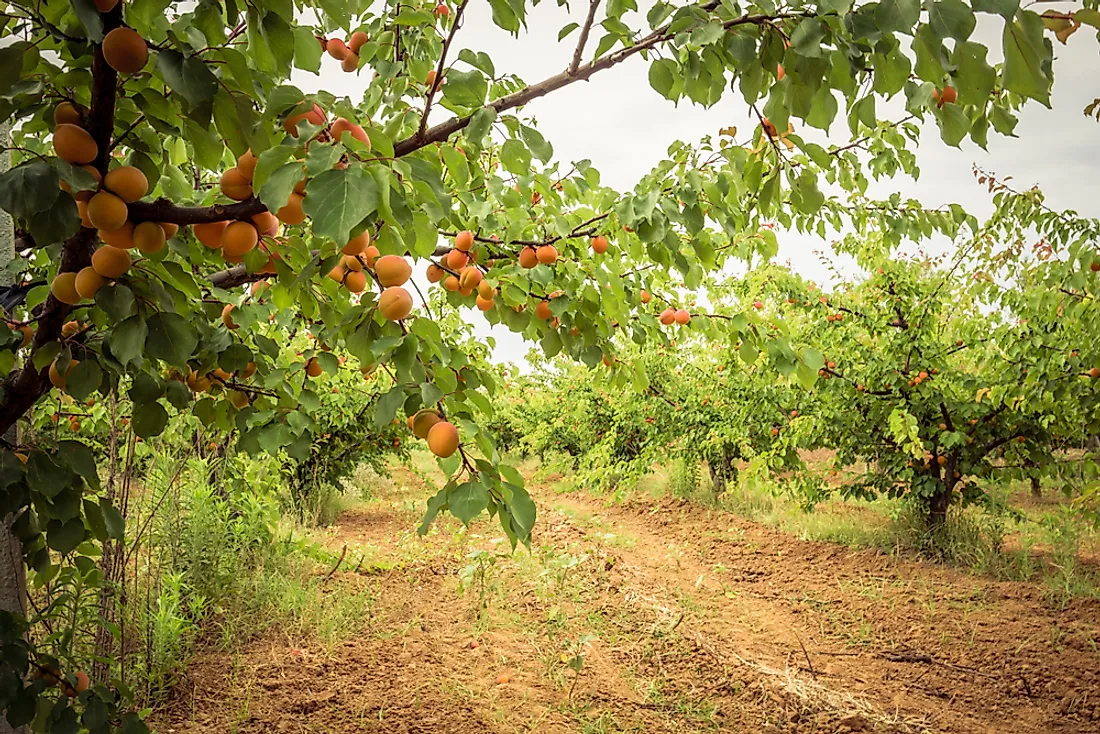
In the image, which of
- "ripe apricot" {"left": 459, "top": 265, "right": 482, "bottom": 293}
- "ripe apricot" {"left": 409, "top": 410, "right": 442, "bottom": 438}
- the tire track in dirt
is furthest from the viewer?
the tire track in dirt

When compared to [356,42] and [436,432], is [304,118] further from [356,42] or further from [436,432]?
[356,42]

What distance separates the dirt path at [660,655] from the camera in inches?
106

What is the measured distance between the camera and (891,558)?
5.16 m

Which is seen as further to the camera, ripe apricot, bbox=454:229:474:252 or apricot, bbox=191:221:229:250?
ripe apricot, bbox=454:229:474:252

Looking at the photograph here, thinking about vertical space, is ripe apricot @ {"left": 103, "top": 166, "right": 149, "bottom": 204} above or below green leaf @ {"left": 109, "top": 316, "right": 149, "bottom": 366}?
above

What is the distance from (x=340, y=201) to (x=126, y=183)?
409 millimetres

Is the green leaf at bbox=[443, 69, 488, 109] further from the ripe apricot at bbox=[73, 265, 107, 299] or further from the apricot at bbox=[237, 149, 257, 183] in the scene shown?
the ripe apricot at bbox=[73, 265, 107, 299]

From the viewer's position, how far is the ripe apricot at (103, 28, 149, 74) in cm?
77

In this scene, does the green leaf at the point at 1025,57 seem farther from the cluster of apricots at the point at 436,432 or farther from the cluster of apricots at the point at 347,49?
the cluster of apricots at the point at 347,49

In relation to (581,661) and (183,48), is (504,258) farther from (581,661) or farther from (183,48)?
(581,661)

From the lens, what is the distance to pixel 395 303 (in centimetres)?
103

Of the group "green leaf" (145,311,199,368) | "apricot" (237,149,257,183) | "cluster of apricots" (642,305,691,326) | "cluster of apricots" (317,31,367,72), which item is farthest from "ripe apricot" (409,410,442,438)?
"cluster of apricots" (642,305,691,326)

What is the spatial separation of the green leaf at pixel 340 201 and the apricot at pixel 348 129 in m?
0.19

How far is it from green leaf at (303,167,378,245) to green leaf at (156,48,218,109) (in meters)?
0.20
